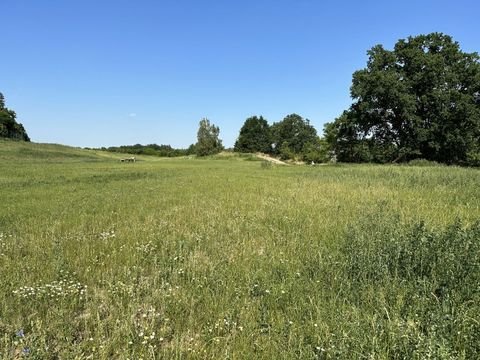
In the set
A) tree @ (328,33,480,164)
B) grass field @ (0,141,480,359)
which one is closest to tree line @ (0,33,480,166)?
tree @ (328,33,480,164)

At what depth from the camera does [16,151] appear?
51.4m

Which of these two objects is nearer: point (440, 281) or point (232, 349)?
point (232, 349)

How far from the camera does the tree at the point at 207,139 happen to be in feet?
342

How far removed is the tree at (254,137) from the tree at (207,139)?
18.1 metres

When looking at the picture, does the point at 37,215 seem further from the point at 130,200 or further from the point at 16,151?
the point at 16,151

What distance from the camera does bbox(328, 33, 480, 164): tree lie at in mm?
44562

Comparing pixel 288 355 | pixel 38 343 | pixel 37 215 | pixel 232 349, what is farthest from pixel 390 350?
pixel 37 215

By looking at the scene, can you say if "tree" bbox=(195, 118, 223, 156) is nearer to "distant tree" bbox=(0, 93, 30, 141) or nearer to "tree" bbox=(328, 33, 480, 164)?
"distant tree" bbox=(0, 93, 30, 141)

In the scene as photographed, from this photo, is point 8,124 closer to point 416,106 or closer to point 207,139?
point 207,139

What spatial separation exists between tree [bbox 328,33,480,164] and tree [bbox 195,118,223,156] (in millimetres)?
58587

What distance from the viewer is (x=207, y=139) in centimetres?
10475

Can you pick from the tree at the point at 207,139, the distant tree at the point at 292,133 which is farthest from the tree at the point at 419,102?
the distant tree at the point at 292,133

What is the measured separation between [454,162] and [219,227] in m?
50.8

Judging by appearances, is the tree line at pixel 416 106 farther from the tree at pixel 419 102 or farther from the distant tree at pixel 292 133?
the distant tree at pixel 292 133
